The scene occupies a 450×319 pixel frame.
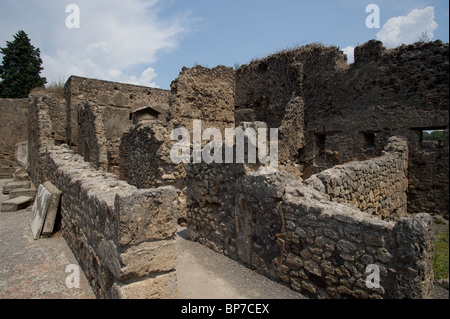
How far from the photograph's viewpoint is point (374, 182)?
546cm

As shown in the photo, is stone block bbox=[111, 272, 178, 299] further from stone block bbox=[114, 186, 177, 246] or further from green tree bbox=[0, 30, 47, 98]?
green tree bbox=[0, 30, 47, 98]

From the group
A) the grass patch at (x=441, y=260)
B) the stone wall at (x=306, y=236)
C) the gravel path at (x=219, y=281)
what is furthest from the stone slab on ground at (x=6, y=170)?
the grass patch at (x=441, y=260)

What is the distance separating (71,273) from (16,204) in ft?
16.6

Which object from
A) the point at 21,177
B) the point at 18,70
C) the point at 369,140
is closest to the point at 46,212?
the point at 21,177

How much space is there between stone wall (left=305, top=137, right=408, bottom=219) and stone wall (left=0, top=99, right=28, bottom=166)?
1861 centimetres

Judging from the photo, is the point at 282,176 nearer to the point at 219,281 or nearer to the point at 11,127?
the point at 219,281

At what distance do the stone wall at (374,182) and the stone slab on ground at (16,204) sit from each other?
768 cm

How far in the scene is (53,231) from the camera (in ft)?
18.4

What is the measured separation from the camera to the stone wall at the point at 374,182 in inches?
172

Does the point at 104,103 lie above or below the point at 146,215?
above

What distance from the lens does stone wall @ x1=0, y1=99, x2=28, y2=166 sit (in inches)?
664

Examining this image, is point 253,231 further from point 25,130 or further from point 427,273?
point 25,130

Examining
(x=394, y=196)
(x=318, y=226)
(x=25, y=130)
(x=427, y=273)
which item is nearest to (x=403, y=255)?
(x=427, y=273)
